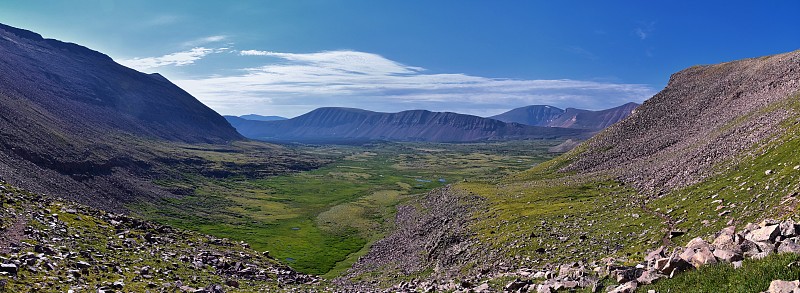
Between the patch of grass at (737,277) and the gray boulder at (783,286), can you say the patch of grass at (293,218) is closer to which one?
the patch of grass at (737,277)

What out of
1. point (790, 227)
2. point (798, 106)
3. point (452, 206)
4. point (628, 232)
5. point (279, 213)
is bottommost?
point (279, 213)

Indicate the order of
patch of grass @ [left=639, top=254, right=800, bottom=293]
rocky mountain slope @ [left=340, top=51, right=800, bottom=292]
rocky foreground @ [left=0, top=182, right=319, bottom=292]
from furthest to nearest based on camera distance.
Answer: rocky mountain slope @ [left=340, top=51, right=800, bottom=292]
rocky foreground @ [left=0, top=182, right=319, bottom=292]
patch of grass @ [left=639, top=254, right=800, bottom=293]

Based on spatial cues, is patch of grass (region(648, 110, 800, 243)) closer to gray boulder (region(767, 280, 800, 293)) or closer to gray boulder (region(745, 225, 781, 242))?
Result: gray boulder (region(745, 225, 781, 242))

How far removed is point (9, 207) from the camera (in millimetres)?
48469

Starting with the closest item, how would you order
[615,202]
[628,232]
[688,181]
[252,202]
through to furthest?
[628,232] → [688,181] → [615,202] → [252,202]

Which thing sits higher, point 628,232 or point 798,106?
point 798,106

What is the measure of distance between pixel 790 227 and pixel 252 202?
167 m

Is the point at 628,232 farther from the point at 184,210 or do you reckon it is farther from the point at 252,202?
the point at 252,202

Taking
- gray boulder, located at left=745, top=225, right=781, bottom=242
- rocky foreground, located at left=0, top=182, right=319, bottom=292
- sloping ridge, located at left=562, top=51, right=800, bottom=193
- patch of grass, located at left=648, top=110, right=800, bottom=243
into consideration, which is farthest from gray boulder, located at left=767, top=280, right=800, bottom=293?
sloping ridge, located at left=562, top=51, right=800, bottom=193

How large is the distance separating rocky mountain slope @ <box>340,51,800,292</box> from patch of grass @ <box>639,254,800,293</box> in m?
0.53

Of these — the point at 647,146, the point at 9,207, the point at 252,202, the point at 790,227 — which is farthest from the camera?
the point at 252,202

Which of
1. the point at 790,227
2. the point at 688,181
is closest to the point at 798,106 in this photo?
the point at 688,181

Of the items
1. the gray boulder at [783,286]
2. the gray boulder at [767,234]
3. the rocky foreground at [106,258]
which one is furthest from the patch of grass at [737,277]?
the rocky foreground at [106,258]

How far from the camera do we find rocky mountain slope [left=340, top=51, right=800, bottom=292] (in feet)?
123
